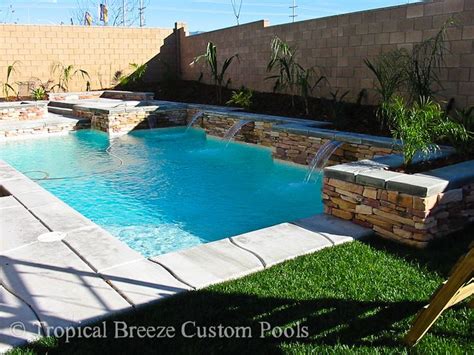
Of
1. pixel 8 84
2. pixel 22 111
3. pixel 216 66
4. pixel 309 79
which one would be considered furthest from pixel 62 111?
pixel 309 79

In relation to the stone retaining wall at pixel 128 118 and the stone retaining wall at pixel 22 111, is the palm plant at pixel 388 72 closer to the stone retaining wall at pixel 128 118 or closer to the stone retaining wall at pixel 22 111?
the stone retaining wall at pixel 128 118

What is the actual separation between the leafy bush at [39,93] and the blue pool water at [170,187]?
185 inches

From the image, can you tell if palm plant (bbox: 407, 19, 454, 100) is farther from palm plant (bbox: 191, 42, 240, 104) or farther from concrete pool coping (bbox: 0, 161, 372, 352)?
palm plant (bbox: 191, 42, 240, 104)

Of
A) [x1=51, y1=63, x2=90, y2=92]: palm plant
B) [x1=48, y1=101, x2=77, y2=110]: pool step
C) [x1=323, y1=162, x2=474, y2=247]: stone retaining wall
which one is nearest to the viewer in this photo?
[x1=323, y1=162, x2=474, y2=247]: stone retaining wall

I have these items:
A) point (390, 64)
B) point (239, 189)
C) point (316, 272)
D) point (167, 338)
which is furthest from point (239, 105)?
point (167, 338)

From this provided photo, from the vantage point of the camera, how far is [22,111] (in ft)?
44.4

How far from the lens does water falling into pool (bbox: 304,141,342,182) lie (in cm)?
775

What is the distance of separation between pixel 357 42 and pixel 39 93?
10952 millimetres

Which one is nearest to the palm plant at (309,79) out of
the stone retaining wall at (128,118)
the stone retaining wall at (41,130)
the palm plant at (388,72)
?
the palm plant at (388,72)

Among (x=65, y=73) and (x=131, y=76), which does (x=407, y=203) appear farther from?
(x=131, y=76)

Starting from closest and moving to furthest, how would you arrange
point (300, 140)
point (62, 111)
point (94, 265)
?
point (94, 265), point (300, 140), point (62, 111)

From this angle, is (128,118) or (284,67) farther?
(128,118)

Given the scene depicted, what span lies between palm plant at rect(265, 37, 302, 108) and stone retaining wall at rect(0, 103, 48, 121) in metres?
6.91

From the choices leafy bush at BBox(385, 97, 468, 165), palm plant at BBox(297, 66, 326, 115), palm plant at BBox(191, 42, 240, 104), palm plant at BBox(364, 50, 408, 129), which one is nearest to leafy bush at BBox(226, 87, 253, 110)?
palm plant at BBox(191, 42, 240, 104)
